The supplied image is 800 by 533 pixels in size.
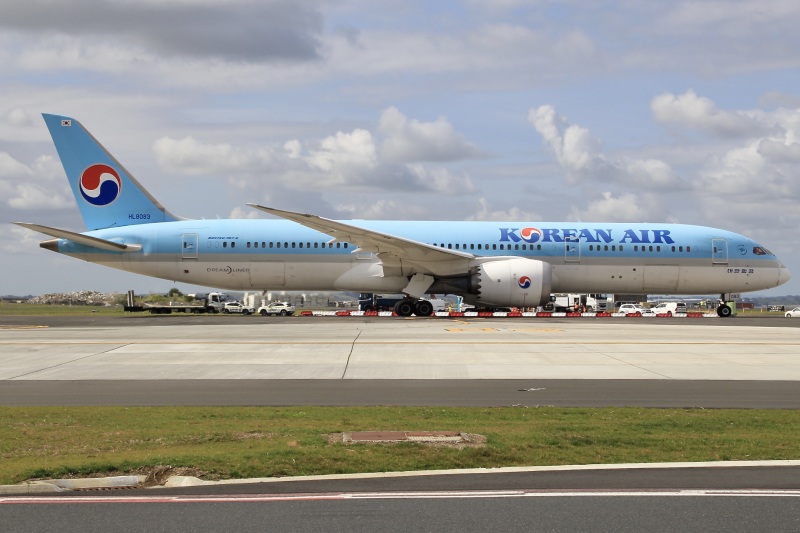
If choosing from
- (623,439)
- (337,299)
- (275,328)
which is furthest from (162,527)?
(337,299)

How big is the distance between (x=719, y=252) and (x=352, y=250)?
16.3 meters

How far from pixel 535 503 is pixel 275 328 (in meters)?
22.0

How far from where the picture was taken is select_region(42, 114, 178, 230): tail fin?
38031 millimetres

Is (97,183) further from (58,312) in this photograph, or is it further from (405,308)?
(58,312)

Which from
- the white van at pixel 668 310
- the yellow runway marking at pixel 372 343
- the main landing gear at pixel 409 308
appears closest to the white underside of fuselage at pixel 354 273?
the main landing gear at pixel 409 308

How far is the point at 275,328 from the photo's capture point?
28234mm

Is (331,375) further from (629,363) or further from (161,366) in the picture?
(629,363)

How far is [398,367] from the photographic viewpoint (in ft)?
55.7

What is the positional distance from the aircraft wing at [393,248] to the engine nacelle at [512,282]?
1.06 meters

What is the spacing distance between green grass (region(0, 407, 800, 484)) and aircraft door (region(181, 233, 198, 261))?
2640 centimetres

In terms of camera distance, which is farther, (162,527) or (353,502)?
(353,502)

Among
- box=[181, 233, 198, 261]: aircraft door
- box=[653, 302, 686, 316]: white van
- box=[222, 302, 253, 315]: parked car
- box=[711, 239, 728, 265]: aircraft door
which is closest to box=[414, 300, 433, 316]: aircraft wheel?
box=[181, 233, 198, 261]: aircraft door

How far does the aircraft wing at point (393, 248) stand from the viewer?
111 feet

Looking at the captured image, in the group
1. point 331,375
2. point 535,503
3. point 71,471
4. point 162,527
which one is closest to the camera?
point 162,527
